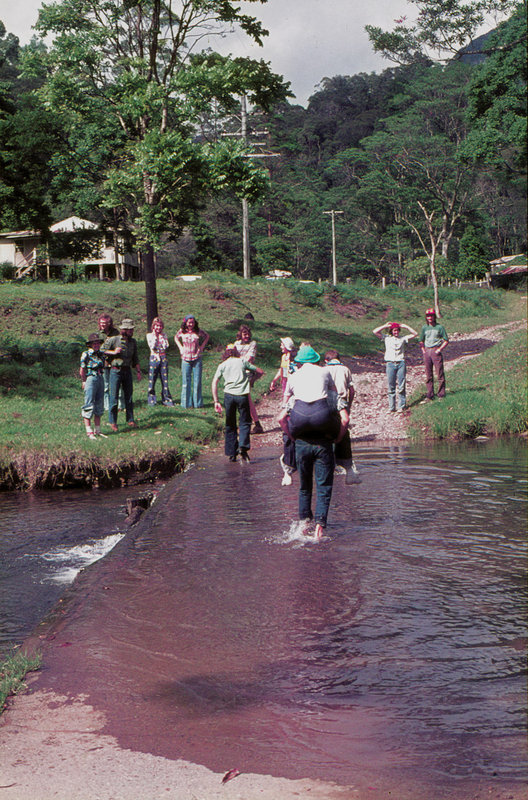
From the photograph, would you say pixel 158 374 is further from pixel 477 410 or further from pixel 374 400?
pixel 477 410

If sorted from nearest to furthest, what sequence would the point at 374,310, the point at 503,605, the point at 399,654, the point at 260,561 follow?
the point at 399,654, the point at 503,605, the point at 260,561, the point at 374,310

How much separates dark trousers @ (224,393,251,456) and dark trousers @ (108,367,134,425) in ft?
8.16

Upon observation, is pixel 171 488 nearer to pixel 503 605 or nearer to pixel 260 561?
pixel 260 561

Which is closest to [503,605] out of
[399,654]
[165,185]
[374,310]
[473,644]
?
[473,644]

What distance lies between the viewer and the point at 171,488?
39.3ft

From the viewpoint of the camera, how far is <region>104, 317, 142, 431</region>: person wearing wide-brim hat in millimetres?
14977

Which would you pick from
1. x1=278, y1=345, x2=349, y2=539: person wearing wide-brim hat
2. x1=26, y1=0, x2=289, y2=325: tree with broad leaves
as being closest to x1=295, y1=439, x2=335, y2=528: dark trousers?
x1=278, y1=345, x2=349, y2=539: person wearing wide-brim hat

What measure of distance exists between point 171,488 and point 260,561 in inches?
167

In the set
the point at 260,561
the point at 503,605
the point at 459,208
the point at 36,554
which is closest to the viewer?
the point at 503,605

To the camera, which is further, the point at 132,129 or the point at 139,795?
the point at 132,129

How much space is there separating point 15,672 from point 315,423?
385 centimetres

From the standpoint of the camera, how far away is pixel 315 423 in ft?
27.1

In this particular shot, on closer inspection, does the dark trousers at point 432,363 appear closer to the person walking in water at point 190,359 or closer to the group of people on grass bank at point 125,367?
the group of people on grass bank at point 125,367

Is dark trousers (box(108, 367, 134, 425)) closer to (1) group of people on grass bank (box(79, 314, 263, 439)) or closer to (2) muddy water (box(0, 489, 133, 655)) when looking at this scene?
(1) group of people on grass bank (box(79, 314, 263, 439))
